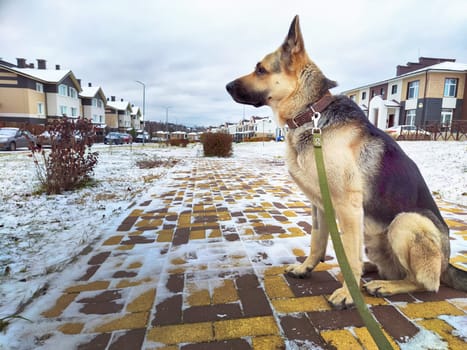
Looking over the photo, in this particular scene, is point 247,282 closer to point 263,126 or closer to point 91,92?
point 91,92

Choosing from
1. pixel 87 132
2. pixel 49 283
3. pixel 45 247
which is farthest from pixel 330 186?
pixel 87 132

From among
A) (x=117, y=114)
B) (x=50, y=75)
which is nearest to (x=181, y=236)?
(x=50, y=75)

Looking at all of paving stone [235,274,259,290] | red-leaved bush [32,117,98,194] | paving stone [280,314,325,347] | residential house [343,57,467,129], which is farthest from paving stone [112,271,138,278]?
residential house [343,57,467,129]

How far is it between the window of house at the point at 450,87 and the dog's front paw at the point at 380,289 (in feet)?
120

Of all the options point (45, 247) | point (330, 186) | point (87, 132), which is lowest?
point (45, 247)

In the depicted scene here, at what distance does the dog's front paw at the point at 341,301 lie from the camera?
1.87m

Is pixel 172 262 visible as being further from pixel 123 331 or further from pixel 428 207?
pixel 428 207

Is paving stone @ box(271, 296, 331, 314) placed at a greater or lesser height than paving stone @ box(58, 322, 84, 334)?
greater

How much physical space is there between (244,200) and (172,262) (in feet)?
8.94

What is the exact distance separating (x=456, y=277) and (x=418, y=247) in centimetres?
69

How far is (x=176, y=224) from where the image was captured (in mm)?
3820

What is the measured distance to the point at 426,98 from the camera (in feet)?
94.2

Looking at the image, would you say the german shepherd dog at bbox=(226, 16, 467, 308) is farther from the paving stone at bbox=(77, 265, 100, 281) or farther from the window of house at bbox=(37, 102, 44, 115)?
the window of house at bbox=(37, 102, 44, 115)

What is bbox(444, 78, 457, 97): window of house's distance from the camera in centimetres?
2891
